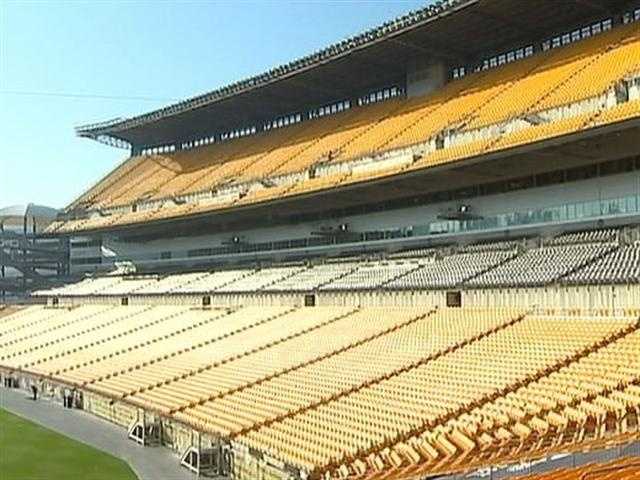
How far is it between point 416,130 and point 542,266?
12259 mm

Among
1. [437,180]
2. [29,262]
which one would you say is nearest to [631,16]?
[437,180]

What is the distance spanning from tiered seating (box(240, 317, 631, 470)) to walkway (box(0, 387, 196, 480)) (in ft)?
7.11

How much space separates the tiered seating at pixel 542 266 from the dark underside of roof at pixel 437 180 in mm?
3015

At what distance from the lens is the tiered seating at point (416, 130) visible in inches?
979

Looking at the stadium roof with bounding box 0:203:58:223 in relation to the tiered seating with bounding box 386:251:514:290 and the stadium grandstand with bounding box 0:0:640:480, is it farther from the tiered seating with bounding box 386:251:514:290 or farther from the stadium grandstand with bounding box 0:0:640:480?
the tiered seating with bounding box 386:251:514:290

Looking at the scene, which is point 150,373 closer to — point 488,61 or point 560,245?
point 560,245

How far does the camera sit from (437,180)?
1141 inches

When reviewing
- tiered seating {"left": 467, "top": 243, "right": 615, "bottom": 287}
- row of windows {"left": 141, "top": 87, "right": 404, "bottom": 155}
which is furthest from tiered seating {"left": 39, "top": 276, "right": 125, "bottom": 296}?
tiered seating {"left": 467, "top": 243, "right": 615, "bottom": 287}

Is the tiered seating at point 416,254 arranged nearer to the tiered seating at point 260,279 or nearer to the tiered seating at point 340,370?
Answer: the tiered seating at point 260,279

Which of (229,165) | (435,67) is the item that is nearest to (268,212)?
(229,165)

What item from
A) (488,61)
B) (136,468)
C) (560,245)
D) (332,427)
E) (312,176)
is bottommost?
(136,468)

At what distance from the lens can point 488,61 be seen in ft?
121

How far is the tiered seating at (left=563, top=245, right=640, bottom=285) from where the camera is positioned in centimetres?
1742

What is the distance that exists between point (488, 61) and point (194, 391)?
2331 cm
